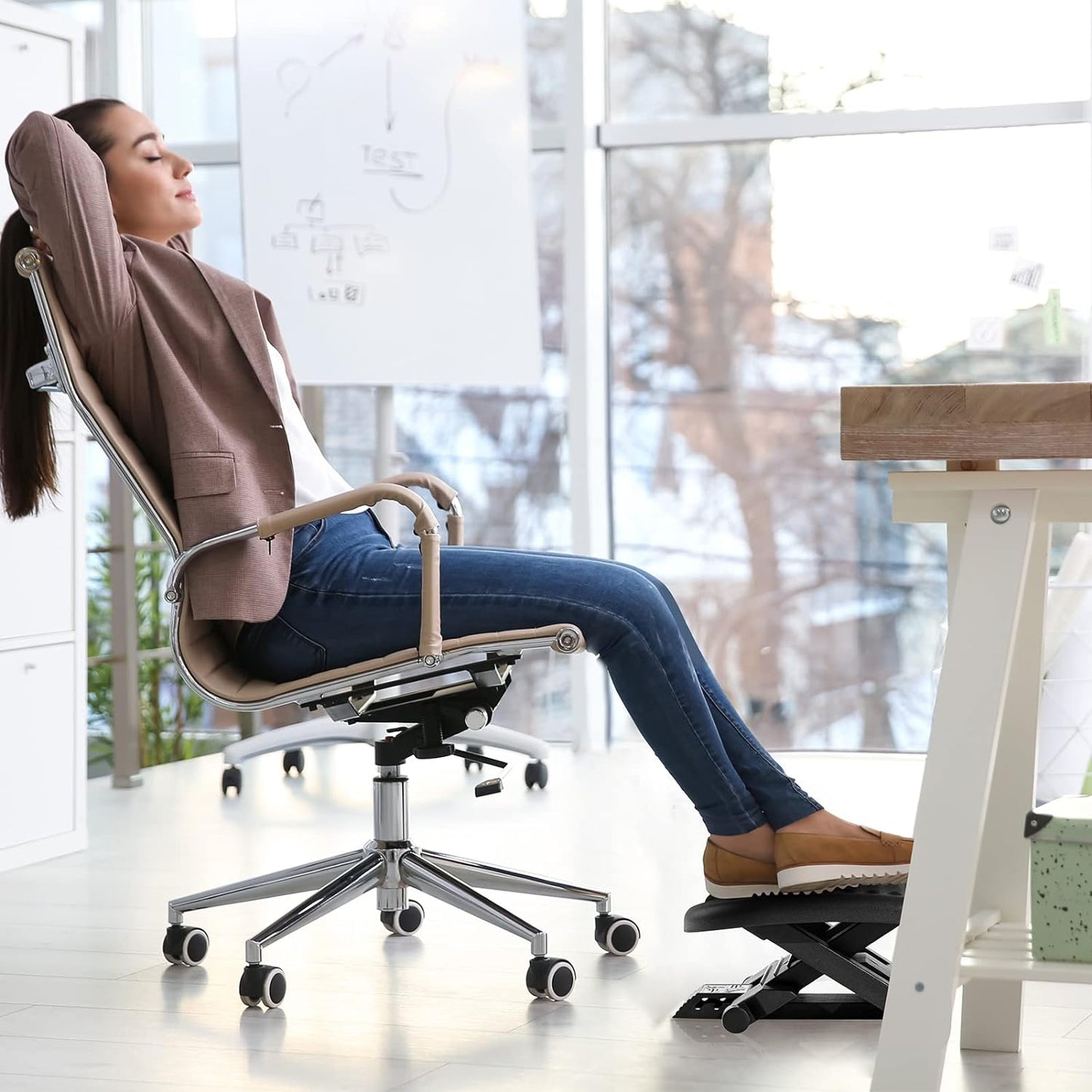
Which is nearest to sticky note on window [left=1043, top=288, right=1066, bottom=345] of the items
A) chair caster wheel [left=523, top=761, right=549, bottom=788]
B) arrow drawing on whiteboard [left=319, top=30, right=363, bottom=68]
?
chair caster wheel [left=523, top=761, right=549, bottom=788]

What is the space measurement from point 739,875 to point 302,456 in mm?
774

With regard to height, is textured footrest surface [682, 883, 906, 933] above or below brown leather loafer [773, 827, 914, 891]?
below

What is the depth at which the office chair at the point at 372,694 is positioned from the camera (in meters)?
1.74

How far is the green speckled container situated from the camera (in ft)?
4.02

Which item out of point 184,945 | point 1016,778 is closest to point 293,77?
point 184,945

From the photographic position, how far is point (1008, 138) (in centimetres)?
362

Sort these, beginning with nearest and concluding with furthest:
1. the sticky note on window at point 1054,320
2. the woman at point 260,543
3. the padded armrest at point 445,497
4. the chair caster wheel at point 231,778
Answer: the woman at point 260,543 → the padded armrest at point 445,497 → the chair caster wheel at point 231,778 → the sticky note on window at point 1054,320

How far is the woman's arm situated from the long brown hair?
0.14m

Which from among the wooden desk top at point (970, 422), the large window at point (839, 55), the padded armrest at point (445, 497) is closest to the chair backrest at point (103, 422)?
the padded armrest at point (445, 497)

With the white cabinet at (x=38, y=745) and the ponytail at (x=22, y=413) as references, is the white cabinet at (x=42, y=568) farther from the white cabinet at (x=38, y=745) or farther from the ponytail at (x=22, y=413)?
the ponytail at (x=22, y=413)

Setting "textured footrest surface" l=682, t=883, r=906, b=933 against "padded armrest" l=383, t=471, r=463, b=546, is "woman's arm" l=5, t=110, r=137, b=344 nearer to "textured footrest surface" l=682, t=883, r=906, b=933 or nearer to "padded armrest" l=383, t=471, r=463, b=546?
"padded armrest" l=383, t=471, r=463, b=546

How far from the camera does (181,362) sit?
1.89m

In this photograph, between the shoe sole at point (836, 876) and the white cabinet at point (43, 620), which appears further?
the white cabinet at point (43, 620)

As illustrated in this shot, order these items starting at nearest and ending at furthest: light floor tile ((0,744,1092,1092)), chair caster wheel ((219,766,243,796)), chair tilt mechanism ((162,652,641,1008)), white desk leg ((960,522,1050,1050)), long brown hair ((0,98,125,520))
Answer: white desk leg ((960,522,1050,1050)), light floor tile ((0,744,1092,1092)), chair tilt mechanism ((162,652,641,1008)), long brown hair ((0,98,125,520)), chair caster wheel ((219,766,243,796))
